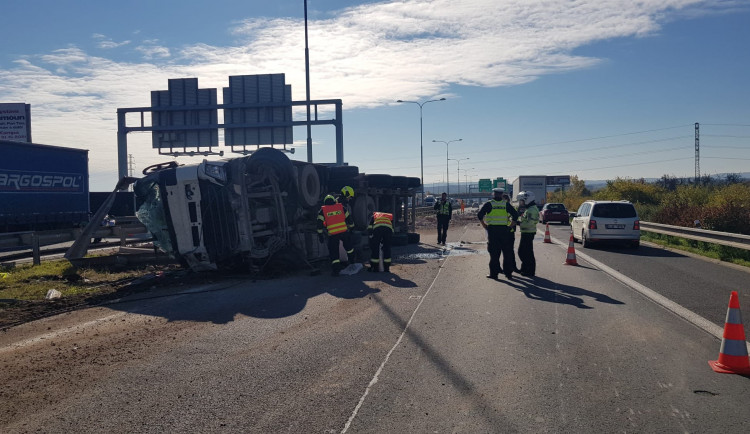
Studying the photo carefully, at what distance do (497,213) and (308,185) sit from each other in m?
4.68

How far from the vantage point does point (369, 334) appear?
7109mm

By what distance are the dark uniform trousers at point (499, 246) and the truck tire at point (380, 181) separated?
7.75 m

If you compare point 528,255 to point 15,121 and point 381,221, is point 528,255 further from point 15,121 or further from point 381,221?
point 15,121

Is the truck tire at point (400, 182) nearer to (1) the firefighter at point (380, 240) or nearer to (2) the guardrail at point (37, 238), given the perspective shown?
(1) the firefighter at point (380, 240)

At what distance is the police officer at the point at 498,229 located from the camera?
11.8 m

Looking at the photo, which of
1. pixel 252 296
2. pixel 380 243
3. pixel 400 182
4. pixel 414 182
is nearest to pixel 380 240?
pixel 380 243

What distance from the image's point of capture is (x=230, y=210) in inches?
456

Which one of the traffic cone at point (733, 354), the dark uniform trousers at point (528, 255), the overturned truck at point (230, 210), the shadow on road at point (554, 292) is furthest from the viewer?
the dark uniform trousers at point (528, 255)

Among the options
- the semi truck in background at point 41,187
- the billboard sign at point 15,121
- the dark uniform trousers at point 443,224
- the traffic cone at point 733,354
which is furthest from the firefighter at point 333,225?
the billboard sign at point 15,121

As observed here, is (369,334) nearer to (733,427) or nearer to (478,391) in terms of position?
(478,391)

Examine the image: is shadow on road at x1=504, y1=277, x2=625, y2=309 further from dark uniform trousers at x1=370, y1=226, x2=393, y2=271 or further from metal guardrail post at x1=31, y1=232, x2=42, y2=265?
metal guardrail post at x1=31, y1=232, x2=42, y2=265

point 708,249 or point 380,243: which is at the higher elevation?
point 380,243

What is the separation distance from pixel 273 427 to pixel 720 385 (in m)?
3.68

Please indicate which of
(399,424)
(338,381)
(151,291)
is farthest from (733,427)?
(151,291)
